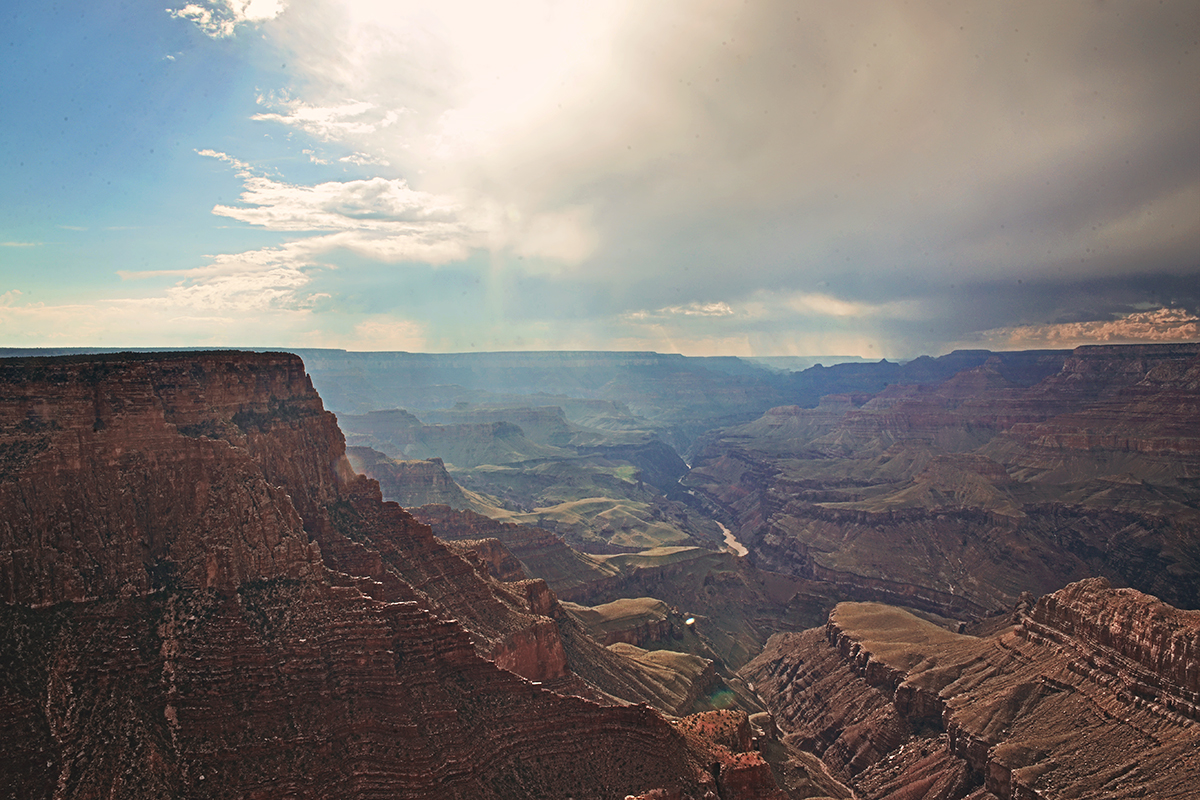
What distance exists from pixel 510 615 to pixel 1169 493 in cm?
17619

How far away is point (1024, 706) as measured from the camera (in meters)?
70.9

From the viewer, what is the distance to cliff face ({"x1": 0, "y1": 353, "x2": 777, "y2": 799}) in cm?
3588

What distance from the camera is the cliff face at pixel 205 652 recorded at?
118 ft

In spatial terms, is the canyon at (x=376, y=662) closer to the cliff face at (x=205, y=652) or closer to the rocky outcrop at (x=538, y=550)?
the cliff face at (x=205, y=652)

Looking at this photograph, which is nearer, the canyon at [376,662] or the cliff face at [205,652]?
the cliff face at [205,652]

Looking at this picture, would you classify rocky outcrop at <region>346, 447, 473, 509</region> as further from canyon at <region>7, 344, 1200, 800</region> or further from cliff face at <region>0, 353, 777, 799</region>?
cliff face at <region>0, 353, 777, 799</region>

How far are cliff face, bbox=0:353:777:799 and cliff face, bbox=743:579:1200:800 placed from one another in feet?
128

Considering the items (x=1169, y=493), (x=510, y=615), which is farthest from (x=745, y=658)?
(x=1169, y=493)

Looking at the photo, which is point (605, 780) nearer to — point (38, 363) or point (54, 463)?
point (54, 463)

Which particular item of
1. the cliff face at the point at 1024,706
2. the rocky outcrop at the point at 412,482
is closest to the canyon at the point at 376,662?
the cliff face at the point at 1024,706

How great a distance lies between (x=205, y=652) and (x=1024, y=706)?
74.5 meters

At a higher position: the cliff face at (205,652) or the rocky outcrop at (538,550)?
the cliff face at (205,652)

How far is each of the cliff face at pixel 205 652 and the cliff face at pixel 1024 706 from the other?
38985 millimetres

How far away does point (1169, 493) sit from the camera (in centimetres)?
16525
